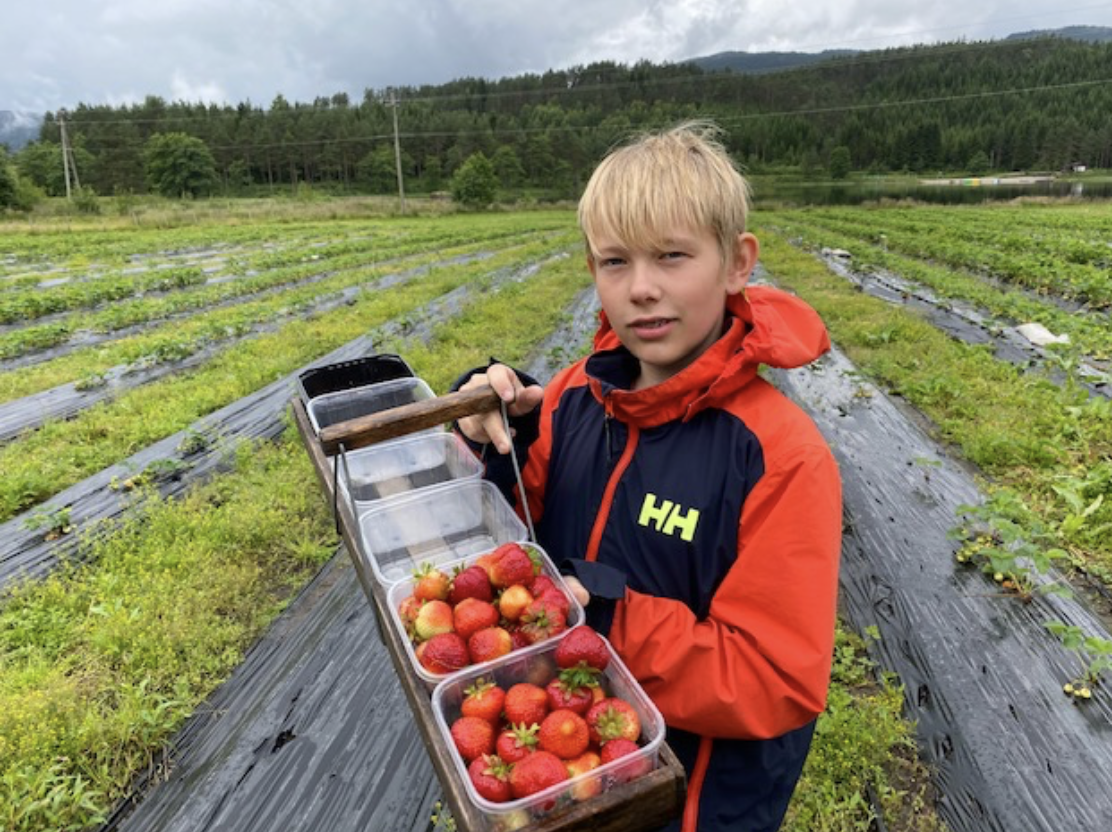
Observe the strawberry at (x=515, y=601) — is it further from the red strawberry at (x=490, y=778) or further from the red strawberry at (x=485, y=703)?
the red strawberry at (x=490, y=778)

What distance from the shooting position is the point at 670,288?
1.51 metres

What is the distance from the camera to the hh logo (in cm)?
153

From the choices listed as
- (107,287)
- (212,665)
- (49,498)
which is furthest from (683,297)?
(107,287)

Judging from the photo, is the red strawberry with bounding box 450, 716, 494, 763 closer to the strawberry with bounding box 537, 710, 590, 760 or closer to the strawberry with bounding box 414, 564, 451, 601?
the strawberry with bounding box 537, 710, 590, 760

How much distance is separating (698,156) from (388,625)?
1.32 meters

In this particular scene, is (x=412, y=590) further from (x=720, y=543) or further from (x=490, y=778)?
(x=720, y=543)

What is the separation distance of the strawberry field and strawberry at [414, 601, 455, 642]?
1.54 meters

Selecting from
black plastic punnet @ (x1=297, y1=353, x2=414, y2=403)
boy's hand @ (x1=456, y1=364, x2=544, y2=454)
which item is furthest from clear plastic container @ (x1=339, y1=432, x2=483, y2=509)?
black plastic punnet @ (x1=297, y1=353, x2=414, y2=403)

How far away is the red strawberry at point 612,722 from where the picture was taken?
3.87 feet

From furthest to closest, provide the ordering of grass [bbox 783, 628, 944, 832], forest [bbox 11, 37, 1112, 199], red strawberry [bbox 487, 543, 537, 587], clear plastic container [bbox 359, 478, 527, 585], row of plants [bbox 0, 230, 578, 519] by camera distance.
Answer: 1. forest [bbox 11, 37, 1112, 199]
2. row of plants [bbox 0, 230, 578, 519]
3. grass [bbox 783, 628, 944, 832]
4. clear plastic container [bbox 359, 478, 527, 585]
5. red strawberry [bbox 487, 543, 537, 587]

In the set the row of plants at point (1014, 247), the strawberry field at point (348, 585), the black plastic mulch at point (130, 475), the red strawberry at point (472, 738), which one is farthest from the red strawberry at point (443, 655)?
the row of plants at point (1014, 247)

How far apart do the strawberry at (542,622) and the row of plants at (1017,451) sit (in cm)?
285

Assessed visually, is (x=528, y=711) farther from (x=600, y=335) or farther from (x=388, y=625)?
(x=600, y=335)

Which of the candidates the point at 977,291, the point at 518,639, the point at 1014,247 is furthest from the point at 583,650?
the point at 1014,247
